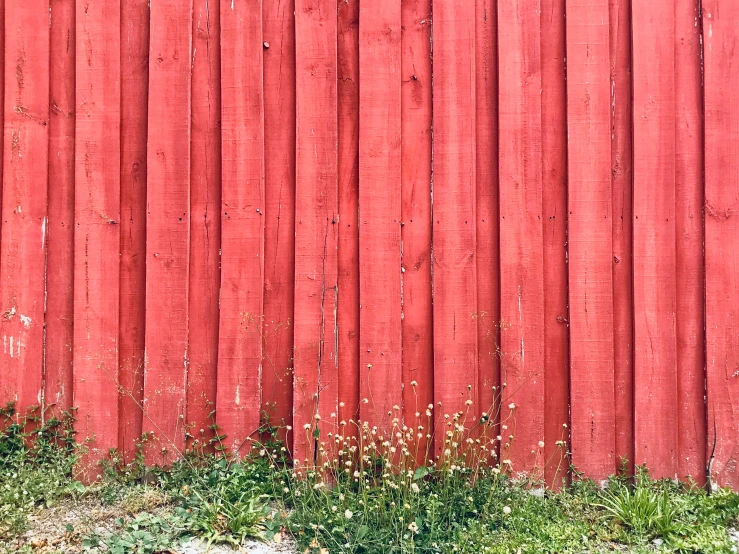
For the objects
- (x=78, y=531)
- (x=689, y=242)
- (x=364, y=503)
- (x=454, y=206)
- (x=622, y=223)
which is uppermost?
(x=454, y=206)

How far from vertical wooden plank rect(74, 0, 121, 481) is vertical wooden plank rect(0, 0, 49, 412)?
21 centimetres

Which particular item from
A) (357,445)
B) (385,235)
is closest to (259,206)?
(385,235)

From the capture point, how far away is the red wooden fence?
3.17 m

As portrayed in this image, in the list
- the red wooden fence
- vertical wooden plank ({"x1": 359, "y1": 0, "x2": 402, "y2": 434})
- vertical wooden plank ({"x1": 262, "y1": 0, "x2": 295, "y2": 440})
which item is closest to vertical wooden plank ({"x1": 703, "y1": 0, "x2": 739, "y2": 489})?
the red wooden fence

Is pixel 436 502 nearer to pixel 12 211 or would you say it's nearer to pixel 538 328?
pixel 538 328

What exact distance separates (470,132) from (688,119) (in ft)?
3.99

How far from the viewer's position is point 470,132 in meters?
3.20

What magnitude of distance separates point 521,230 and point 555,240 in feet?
0.68

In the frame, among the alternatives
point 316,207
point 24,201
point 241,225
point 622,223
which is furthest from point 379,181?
point 24,201

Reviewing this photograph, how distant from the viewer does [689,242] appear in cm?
320

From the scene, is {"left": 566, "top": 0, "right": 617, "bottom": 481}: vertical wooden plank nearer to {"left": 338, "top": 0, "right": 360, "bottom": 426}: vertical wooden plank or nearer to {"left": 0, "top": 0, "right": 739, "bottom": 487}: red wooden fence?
{"left": 0, "top": 0, "right": 739, "bottom": 487}: red wooden fence

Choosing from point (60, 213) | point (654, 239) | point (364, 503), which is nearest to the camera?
point (364, 503)

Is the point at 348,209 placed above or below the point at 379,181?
below

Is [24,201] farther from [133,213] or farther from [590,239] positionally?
[590,239]
